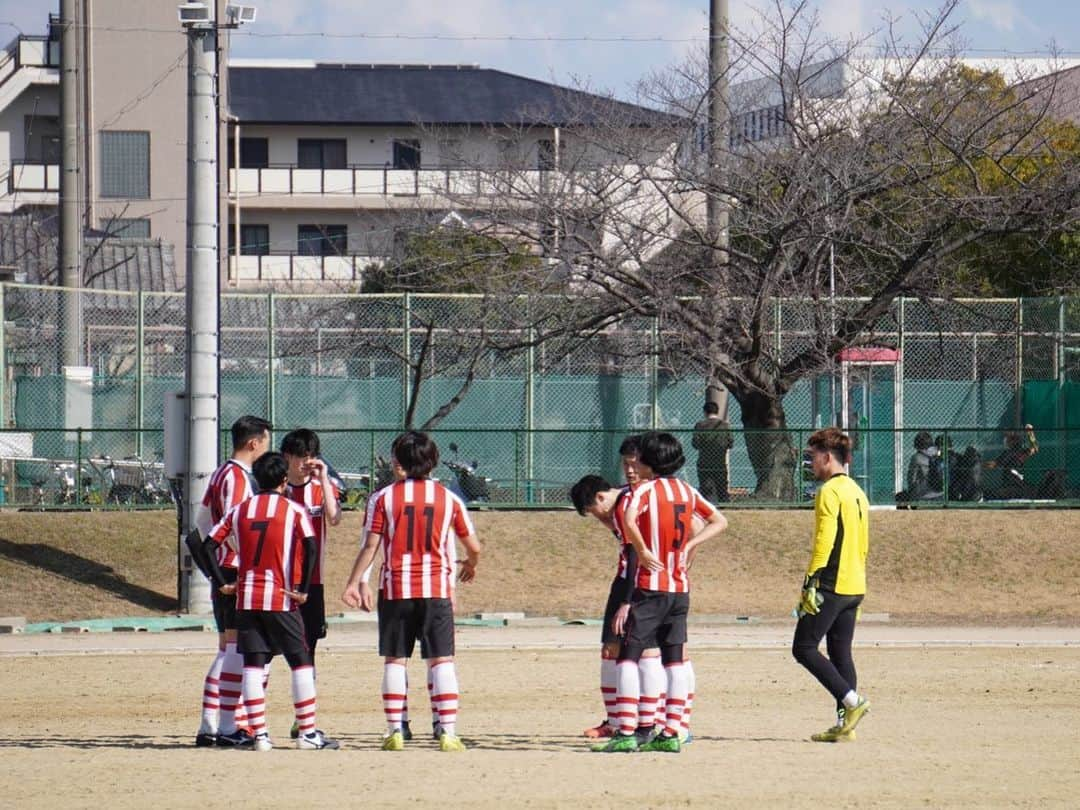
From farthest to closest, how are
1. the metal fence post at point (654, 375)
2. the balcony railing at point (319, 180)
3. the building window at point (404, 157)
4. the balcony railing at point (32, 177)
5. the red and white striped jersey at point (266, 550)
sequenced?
1. the balcony railing at point (319, 180)
2. the building window at point (404, 157)
3. the balcony railing at point (32, 177)
4. the metal fence post at point (654, 375)
5. the red and white striped jersey at point (266, 550)

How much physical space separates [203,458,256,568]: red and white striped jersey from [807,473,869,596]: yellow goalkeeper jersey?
316 centimetres

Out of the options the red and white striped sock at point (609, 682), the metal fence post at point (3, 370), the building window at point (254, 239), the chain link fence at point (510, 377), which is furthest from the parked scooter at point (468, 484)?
the building window at point (254, 239)

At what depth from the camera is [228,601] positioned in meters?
8.98

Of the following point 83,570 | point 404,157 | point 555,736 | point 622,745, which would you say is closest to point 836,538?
point 622,745

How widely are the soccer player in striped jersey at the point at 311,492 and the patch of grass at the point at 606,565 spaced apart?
9.05m

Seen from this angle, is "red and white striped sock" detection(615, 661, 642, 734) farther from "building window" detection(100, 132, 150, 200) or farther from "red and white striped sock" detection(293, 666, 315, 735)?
"building window" detection(100, 132, 150, 200)

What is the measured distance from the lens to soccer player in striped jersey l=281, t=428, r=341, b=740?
357 inches

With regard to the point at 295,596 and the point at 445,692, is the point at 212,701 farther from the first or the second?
the point at 445,692

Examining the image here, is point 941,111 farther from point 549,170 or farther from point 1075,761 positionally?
point 1075,761

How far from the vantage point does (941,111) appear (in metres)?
22.7

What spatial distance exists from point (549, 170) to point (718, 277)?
2.97m

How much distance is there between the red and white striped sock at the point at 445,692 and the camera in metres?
8.58

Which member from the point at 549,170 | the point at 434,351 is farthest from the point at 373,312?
the point at 549,170

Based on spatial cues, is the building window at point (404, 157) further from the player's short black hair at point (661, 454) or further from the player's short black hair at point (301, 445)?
the player's short black hair at point (661, 454)
